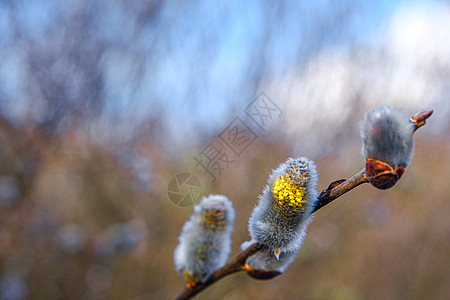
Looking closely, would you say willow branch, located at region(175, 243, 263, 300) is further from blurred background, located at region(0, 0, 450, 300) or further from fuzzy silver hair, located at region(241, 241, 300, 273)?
blurred background, located at region(0, 0, 450, 300)

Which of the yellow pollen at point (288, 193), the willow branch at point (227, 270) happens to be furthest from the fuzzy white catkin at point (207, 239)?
the yellow pollen at point (288, 193)

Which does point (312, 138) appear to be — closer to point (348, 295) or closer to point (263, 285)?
point (263, 285)

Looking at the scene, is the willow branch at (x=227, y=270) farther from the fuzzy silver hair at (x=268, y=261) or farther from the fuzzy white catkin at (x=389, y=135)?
the fuzzy white catkin at (x=389, y=135)

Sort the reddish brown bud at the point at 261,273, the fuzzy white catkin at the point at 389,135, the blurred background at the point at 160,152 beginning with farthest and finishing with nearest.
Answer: the blurred background at the point at 160,152 → the reddish brown bud at the point at 261,273 → the fuzzy white catkin at the point at 389,135

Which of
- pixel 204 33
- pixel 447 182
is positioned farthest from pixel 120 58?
pixel 447 182

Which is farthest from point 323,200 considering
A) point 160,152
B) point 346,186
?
point 160,152
